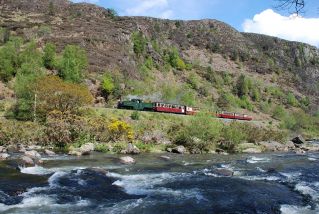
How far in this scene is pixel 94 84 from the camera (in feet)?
268

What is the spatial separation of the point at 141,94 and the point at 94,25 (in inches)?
1555

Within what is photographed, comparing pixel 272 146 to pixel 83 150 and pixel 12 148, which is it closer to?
pixel 83 150

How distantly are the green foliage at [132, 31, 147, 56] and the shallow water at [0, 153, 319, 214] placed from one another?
278ft

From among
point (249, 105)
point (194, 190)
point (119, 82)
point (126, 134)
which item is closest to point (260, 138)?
point (126, 134)

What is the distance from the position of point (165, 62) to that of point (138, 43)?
612 inches

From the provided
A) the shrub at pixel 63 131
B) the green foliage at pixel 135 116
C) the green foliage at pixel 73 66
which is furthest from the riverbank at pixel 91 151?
the green foliage at pixel 73 66

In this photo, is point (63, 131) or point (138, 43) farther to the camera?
point (138, 43)

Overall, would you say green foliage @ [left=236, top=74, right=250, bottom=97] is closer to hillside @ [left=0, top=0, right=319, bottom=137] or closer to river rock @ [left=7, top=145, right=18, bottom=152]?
hillside @ [left=0, top=0, right=319, bottom=137]

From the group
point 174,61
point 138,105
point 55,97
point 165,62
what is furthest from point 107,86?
point 174,61

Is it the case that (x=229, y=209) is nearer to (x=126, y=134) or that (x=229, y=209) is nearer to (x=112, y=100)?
(x=126, y=134)

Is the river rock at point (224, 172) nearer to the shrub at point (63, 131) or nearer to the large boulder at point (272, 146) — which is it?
the shrub at point (63, 131)

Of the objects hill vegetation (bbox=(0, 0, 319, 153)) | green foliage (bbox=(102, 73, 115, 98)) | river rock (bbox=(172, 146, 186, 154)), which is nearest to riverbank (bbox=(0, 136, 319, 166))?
A: river rock (bbox=(172, 146, 186, 154))

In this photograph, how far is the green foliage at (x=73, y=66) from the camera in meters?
74.2

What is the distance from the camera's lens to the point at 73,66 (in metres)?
75.8
